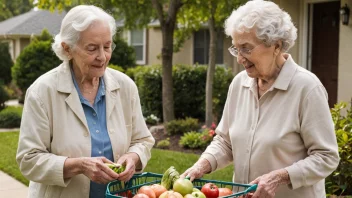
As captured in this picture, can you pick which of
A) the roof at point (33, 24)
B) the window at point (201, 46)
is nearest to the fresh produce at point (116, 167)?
the window at point (201, 46)

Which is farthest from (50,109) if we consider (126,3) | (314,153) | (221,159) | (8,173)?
(126,3)

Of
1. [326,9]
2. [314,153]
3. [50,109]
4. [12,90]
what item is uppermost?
[326,9]

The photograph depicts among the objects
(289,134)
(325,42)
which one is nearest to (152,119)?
(325,42)

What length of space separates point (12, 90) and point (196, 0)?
14806mm

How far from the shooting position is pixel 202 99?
1509 centimetres

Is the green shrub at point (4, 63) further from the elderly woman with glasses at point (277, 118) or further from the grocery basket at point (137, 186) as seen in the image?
the elderly woman with glasses at point (277, 118)

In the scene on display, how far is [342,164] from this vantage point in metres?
5.80

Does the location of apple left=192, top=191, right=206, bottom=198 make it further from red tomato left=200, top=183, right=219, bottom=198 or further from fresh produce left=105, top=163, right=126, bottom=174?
fresh produce left=105, top=163, right=126, bottom=174

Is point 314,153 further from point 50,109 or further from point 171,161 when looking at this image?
point 171,161

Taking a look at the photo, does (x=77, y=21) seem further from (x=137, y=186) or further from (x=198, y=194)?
(x=198, y=194)

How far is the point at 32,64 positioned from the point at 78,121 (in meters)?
17.6

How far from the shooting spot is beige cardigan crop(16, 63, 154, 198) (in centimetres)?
310

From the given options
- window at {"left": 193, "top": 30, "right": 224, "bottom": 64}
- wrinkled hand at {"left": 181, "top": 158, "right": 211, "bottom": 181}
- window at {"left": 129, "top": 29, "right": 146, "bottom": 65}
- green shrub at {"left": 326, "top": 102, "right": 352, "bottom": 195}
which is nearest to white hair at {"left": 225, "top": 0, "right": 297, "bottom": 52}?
wrinkled hand at {"left": 181, "top": 158, "right": 211, "bottom": 181}

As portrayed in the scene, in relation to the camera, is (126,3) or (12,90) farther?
(12,90)
